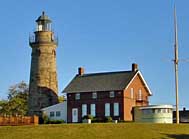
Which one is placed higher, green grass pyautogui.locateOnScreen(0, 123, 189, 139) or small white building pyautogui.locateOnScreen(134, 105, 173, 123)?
small white building pyautogui.locateOnScreen(134, 105, 173, 123)

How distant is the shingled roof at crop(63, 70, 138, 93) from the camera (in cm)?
7825

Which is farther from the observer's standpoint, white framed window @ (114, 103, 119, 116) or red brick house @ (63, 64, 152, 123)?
red brick house @ (63, 64, 152, 123)

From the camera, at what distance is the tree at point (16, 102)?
9982cm

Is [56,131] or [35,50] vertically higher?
[35,50]

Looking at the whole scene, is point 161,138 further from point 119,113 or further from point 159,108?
point 119,113

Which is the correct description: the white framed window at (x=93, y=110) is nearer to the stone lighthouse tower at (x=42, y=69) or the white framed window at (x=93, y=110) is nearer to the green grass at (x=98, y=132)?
the stone lighthouse tower at (x=42, y=69)

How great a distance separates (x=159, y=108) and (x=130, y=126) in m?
21.2

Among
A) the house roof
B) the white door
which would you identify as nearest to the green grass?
the house roof

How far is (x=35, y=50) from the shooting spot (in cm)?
8594

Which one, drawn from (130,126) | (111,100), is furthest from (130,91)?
(130,126)

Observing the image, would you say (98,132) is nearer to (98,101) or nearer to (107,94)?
(107,94)

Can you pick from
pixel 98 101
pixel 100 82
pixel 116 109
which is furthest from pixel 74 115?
pixel 116 109

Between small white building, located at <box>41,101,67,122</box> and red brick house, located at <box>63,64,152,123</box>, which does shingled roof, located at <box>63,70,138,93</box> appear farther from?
small white building, located at <box>41,101,67,122</box>

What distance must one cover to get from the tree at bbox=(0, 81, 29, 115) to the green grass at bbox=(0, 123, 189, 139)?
1967 inches
